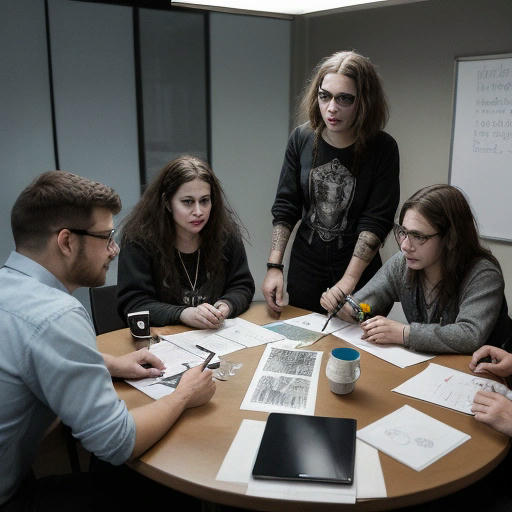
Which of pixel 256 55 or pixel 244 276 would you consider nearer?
pixel 244 276

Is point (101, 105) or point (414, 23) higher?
point (414, 23)

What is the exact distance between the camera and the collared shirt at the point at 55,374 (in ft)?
3.46

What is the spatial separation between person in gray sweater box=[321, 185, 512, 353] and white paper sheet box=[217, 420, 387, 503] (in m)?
0.61

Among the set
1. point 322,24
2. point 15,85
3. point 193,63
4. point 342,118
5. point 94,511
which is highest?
point 322,24

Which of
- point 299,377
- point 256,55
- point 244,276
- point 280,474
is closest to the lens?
point 280,474

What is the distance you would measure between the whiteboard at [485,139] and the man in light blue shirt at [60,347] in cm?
246

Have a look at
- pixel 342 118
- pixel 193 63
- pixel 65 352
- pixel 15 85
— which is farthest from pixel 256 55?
pixel 65 352

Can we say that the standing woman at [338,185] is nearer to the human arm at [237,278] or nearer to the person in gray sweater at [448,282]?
the human arm at [237,278]

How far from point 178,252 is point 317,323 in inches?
24.2

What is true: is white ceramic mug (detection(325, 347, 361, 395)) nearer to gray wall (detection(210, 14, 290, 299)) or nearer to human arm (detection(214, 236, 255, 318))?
human arm (detection(214, 236, 255, 318))

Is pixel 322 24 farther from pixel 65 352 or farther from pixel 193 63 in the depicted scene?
pixel 65 352

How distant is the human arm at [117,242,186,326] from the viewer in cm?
191

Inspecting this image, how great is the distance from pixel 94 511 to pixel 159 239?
101 centimetres

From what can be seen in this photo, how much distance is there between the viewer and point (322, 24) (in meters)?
4.02
